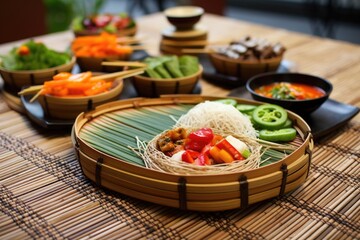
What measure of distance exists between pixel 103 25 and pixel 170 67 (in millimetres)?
1012

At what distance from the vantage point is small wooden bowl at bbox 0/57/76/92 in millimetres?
2381

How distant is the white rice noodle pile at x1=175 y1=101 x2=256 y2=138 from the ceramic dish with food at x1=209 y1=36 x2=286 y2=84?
82cm

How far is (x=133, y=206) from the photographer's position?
1.55 metres

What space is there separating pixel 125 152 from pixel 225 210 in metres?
0.45

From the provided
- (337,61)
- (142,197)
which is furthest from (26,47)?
(337,61)

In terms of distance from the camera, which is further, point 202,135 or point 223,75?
point 223,75

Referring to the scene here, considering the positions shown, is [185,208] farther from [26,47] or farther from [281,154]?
[26,47]

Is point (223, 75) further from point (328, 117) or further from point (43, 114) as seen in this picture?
point (43, 114)

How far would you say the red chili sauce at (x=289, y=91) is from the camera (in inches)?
83.4

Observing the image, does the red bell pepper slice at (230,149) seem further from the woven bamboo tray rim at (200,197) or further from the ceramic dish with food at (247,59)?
the ceramic dish with food at (247,59)

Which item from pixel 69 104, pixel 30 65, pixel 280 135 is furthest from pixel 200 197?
pixel 30 65

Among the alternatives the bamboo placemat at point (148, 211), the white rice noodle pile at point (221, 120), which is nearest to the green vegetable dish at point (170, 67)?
the white rice noodle pile at point (221, 120)

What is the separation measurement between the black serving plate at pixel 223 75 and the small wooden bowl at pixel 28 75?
0.83 meters

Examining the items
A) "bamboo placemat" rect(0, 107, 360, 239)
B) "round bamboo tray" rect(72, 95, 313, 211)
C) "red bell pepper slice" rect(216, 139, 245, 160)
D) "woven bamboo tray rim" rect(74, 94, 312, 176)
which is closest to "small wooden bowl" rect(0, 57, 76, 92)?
"woven bamboo tray rim" rect(74, 94, 312, 176)
